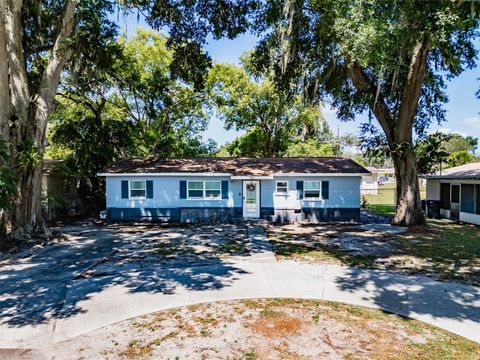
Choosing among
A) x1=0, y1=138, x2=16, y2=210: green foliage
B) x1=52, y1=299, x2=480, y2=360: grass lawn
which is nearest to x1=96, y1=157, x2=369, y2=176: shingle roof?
x1=0, y1=138, x2=16, y2=210: green foliage

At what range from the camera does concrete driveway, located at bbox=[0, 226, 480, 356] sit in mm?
5395

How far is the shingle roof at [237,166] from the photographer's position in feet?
54.0

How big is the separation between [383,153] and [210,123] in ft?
49.9

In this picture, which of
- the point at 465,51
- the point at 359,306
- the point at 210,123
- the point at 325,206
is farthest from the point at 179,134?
the point at 359,306

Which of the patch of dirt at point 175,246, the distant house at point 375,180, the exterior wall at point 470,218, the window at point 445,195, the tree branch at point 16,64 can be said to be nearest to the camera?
the patch of dirt at point 175,246

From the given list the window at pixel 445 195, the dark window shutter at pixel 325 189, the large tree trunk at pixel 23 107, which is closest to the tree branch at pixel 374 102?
the dark window shutter at pixel 325 189

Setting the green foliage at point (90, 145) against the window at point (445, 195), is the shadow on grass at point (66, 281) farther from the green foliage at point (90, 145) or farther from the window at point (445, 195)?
the window at point (445, 195)

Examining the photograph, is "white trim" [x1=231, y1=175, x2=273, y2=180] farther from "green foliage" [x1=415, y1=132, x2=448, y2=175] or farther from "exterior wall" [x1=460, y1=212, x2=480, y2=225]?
"exterior wall" [x1=460, y1=212, x2=480, y2=225]

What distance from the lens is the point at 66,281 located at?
7.44m

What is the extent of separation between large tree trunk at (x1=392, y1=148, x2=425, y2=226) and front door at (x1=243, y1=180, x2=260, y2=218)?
643cm

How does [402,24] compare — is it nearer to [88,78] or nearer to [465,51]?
[465,51]

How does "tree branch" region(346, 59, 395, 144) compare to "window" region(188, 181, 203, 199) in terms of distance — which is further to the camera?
"window" region(188, 181, 203, 199)

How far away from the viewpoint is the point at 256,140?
27172 mm

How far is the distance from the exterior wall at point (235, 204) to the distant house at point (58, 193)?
288 centimetres
